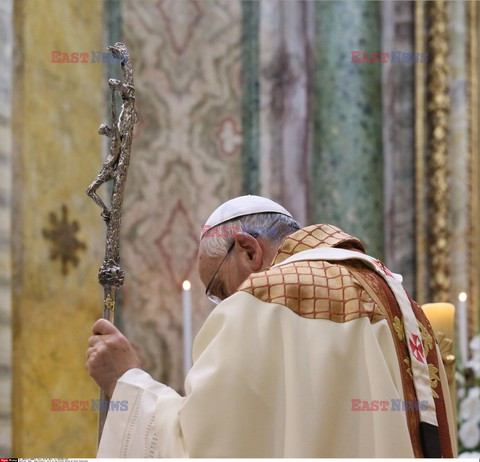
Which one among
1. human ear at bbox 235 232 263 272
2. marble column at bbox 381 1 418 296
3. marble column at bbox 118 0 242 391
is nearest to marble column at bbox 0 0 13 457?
marble column at bbox 118 0 242 391

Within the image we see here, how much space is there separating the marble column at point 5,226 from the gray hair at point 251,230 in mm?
1099

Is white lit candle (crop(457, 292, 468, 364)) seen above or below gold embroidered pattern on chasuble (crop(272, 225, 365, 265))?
below

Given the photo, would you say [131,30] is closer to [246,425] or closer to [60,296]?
[60,296]

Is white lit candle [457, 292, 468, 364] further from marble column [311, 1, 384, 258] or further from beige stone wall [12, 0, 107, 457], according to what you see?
beige stone wall [12, 0, 107, 457]

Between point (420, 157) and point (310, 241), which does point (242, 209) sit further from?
point (420, 157)

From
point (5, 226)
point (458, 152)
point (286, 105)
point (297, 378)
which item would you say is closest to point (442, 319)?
point (297, 378)

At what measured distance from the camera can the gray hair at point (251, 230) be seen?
2.96 meters

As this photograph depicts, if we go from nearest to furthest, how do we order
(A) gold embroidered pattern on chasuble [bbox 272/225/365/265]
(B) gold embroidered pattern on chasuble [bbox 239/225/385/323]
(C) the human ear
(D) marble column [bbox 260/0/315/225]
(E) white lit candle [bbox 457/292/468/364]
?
(B) gold embroidered pattern on chasuble [bbox 239/225/385/323] → (A) gold embroidered pattern on chasuble [bbox 272/225/365/265] → (C) the human ear → (E) white lit candle [bbox 457/292/468/364] → (D) marble column [bbox 260/0/315/225]

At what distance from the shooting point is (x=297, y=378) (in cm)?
234

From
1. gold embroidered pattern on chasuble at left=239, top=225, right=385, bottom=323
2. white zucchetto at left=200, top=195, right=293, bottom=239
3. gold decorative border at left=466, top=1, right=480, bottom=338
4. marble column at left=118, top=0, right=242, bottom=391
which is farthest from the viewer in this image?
gold decorative border at left=466, top=1, right=480, bottom=338

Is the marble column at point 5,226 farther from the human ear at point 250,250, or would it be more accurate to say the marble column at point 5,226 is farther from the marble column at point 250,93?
the marble column at point 250,93

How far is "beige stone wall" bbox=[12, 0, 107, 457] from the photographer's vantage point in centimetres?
390

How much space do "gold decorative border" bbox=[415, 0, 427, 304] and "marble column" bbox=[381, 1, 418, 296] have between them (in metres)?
0.04

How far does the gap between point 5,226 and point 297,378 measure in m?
1.86
